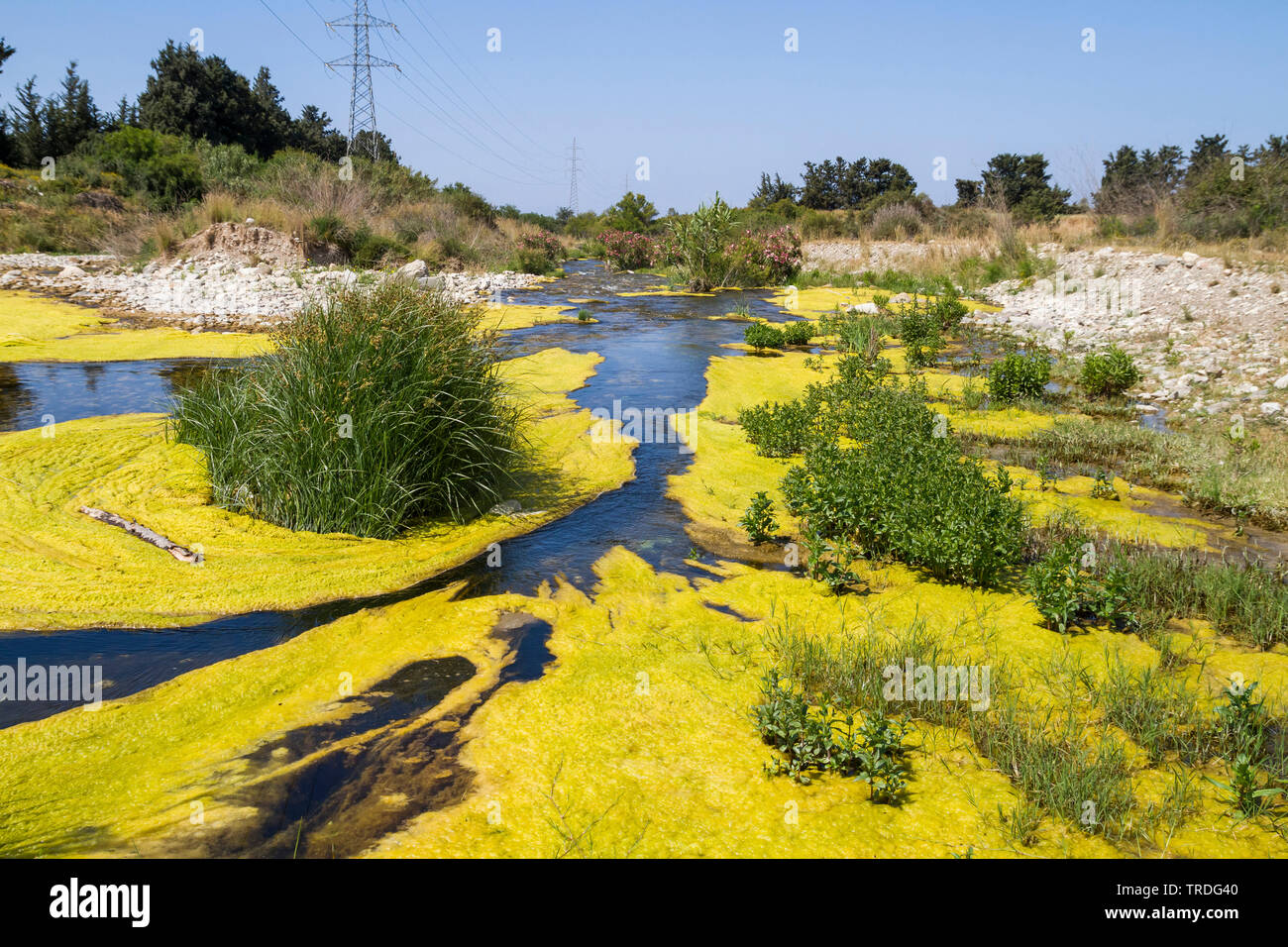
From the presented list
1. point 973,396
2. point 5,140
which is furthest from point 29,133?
point 973,396

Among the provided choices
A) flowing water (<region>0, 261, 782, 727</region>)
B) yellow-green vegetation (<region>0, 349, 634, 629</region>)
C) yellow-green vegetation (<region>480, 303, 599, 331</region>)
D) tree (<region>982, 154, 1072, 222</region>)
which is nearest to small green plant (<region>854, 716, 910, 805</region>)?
flowing water (<region>0, 261, 782, 727</region>)

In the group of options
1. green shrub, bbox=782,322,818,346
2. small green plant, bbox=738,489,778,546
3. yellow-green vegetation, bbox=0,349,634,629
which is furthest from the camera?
green shrub, bbox=782,322,818,346

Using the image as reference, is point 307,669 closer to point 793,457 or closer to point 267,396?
point 267,396

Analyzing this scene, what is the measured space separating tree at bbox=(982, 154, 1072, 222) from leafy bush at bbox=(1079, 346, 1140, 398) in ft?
85.2

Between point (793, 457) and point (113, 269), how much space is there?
59.2 feet

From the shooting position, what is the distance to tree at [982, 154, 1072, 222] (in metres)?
33.6

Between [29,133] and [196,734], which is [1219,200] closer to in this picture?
[196,734]

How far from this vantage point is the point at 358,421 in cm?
558

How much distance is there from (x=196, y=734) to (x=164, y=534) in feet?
8.17

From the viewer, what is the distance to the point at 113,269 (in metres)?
18.4

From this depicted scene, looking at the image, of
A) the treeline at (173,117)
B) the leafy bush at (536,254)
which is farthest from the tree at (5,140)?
the leafy bush at (536,254)

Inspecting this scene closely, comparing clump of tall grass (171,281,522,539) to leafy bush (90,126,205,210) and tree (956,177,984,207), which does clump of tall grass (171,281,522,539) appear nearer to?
leafy bush (90,126,205,210)
